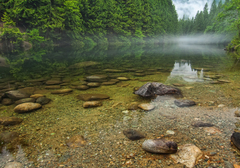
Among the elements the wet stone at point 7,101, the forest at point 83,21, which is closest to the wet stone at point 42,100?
the wet stone at point 7,101

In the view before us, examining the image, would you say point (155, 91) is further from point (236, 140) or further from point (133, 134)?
point (236, 140)

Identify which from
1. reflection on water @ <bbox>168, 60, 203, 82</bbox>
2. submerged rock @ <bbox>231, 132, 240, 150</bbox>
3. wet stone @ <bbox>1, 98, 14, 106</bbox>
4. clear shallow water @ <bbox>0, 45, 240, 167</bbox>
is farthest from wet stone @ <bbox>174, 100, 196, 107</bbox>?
wet stone @ <bbox>1, 98, 14, 106</bbox>

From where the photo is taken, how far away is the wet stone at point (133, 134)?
7.11 feet

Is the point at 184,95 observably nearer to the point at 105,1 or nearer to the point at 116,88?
the point at 116,88

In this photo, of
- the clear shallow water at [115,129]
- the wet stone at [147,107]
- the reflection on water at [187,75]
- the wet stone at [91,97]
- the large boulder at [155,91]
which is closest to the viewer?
the clear shallow water at [115,129]

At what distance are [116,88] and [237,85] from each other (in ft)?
13.2

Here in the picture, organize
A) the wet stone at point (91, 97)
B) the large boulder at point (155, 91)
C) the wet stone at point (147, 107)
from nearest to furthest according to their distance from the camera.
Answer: the wet stone at point (147, 107) < the wet stone at point (91, 97) < the large boulder at point (155, 91)

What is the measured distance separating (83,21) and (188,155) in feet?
118

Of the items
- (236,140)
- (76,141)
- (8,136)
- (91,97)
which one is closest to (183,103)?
(236,140)

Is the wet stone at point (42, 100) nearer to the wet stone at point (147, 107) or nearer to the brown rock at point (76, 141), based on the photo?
the brown rock at point (76, 141)

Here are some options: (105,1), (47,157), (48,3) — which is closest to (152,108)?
(47,157)

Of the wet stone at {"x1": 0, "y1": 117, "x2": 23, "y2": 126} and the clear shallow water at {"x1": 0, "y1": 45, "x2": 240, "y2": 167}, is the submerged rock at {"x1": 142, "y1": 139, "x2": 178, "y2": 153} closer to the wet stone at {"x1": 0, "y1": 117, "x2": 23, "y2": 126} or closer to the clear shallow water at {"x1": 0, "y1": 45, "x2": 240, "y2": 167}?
the clear shallow water at {"x1": 0, "y1": 45, "x2": 240, "y2": 167}

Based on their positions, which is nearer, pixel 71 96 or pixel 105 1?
pixel 71 96

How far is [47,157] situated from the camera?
1.80 meters
